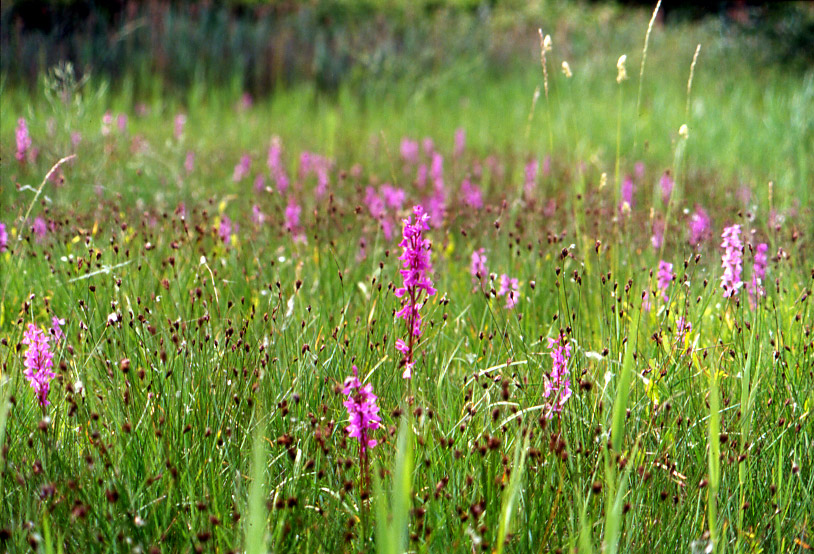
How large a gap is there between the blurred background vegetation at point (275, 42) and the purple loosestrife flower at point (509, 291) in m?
5.47

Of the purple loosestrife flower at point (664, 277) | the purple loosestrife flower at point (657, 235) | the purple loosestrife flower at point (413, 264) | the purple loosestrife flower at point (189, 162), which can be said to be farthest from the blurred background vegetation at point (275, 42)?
the purple loosestrife flower at point (413, 264)

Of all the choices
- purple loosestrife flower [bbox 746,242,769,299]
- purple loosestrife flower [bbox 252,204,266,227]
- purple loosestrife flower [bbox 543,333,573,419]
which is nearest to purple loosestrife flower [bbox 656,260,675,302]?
purple loosestrife flower [bbox 746,242,769,299]

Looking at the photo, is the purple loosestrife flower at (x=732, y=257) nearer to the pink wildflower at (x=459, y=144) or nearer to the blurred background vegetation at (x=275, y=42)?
the pink wildflower at (x=459, y=144)

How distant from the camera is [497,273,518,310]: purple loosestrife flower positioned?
280 centimetres

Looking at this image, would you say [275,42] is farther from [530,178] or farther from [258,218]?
[258,218]

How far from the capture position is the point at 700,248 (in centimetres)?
353

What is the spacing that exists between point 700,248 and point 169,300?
2273 millimetres

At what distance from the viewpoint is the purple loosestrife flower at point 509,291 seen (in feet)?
9.17

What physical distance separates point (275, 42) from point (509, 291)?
8.71m

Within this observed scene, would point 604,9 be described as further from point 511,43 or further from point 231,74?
point 231,74

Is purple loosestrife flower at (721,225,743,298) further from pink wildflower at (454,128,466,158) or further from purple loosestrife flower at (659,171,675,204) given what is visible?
pink wildflower at (454,128,466,158)

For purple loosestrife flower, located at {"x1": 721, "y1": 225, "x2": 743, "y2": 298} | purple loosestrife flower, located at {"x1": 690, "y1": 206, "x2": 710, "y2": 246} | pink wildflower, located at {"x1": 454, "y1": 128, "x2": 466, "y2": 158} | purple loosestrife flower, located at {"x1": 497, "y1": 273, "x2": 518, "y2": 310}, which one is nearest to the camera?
purple loosestrife flower, located at {"x1": 721, "y1": 225, "x2": 743, "y2": 298}

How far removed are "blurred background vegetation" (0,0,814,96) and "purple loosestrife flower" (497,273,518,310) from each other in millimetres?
5472

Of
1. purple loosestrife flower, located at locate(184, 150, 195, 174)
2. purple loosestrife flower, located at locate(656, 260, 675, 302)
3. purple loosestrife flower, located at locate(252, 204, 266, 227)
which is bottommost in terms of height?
purple loosestrife flower, located at locate(184, 150, 195, 174)
